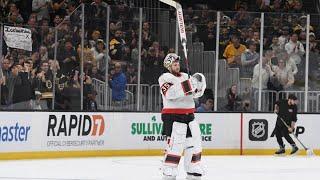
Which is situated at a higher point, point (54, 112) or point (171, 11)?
point (171, 11)

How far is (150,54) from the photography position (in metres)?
16.4

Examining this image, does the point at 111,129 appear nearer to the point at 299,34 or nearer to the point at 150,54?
the point at 150,54

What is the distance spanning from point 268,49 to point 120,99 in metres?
3.46

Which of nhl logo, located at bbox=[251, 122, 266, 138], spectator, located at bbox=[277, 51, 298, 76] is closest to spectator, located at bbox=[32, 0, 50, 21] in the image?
nhl logo, located at bbox=[251, 122, 266, 138]

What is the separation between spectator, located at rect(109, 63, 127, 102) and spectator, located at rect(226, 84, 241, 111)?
90.4 inches

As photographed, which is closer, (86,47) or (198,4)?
(86,47)

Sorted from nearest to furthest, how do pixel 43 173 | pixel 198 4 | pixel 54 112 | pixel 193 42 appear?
pixel 43 173 < pixel 54 112 < pixel 193 42 < pixel 198 4

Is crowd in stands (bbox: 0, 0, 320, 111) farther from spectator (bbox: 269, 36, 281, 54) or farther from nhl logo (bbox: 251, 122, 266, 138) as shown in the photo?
nhl logo (bbox: 251, 122, 266, 138)

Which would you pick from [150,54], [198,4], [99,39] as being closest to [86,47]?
[99,39]

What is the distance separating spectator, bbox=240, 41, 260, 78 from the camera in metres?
16.8

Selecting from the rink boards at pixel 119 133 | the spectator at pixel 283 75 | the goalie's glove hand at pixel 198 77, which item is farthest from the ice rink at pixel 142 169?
the spectator at pixel 283 75

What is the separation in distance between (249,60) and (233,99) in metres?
0.90

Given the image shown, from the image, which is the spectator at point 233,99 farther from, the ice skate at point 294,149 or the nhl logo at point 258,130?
the ice skate at point 294,149

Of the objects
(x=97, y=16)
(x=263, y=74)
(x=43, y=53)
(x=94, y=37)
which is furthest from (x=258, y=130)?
Result: (x=43, y=53)
